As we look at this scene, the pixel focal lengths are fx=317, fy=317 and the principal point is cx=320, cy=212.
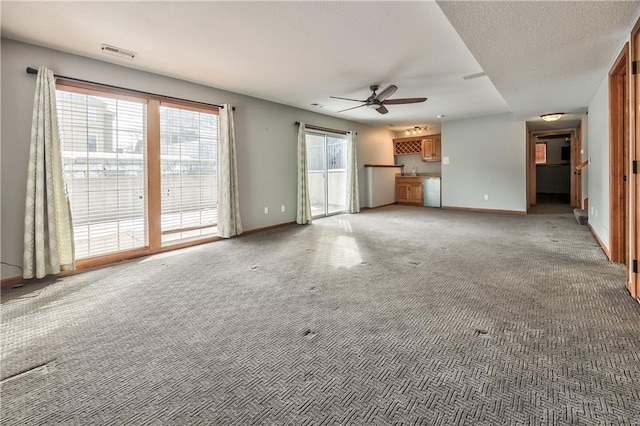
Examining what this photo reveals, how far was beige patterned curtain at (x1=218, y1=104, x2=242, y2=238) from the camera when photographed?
507 cm

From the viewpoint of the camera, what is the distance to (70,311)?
252cm

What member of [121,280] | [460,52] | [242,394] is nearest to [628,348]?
[242,394]

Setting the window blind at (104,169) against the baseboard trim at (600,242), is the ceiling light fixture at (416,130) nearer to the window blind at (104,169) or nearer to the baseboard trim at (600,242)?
the baseboard trim at (600,242)

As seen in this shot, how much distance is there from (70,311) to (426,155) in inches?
364

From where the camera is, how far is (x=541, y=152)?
12.4 m

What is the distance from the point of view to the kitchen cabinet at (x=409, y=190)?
9.52 m

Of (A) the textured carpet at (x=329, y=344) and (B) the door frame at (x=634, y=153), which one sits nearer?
(A) the textured carpet at (x=329, y=344)

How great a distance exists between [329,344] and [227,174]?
3755 millimetres

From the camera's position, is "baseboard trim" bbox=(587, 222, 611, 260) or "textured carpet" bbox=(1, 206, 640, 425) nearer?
"textured carpet" bbox=(1, 206, 640, 425)

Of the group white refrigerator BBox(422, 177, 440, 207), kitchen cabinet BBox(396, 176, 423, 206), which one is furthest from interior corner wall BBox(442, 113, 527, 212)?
kitchen cabinet BBox(396, 176, 423, 206)

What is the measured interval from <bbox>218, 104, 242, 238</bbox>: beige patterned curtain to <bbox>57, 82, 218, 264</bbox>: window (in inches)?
6.1

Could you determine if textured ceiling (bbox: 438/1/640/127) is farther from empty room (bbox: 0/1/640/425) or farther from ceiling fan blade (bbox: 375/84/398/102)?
ceiling fan blade (bbox: 375/84/398/102)

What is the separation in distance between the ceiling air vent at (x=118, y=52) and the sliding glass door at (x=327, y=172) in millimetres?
4071

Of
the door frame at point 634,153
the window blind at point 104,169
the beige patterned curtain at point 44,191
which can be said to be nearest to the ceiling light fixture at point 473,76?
the door frame at point 634,153
